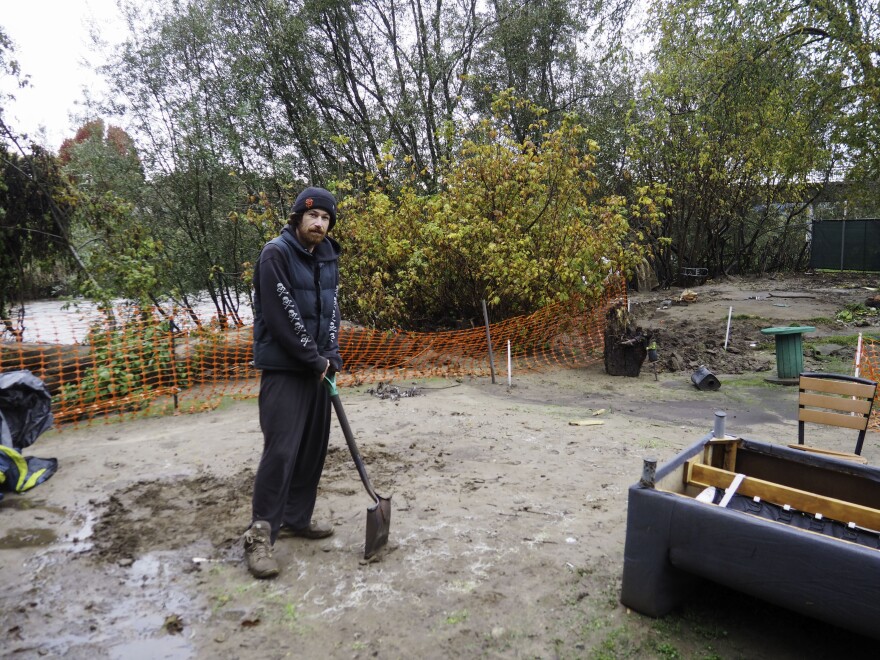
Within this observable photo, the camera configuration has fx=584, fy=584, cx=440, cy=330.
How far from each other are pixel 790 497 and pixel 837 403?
179 centimetres

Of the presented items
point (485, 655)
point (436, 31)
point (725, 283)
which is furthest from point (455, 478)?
point (725, 283)

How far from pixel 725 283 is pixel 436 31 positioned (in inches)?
447

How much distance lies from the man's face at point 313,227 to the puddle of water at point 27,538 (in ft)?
7.35

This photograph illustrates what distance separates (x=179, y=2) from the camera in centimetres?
1280

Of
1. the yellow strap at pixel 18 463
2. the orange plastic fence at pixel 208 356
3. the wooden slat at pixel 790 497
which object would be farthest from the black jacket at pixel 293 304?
the orange plastic fence at pixel 208 356

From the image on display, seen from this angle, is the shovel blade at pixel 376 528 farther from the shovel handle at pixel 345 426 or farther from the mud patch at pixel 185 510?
the mud patch at pixel 185 510

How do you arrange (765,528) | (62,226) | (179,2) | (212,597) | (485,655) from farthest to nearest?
1. (179,2)
2. (62,226)
3. (212,597)
4. (485,655)
5. (765,528)

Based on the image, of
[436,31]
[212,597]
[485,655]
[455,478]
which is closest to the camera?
[485,655]

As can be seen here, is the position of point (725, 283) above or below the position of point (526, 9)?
below

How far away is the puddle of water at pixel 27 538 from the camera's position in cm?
322

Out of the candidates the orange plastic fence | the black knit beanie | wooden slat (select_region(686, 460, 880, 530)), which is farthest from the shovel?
the orange plastic fence

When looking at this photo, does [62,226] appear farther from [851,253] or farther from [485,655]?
[851,253]

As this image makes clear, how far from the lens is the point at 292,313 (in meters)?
2.88

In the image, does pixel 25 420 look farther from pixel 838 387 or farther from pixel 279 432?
pixel 838 387
